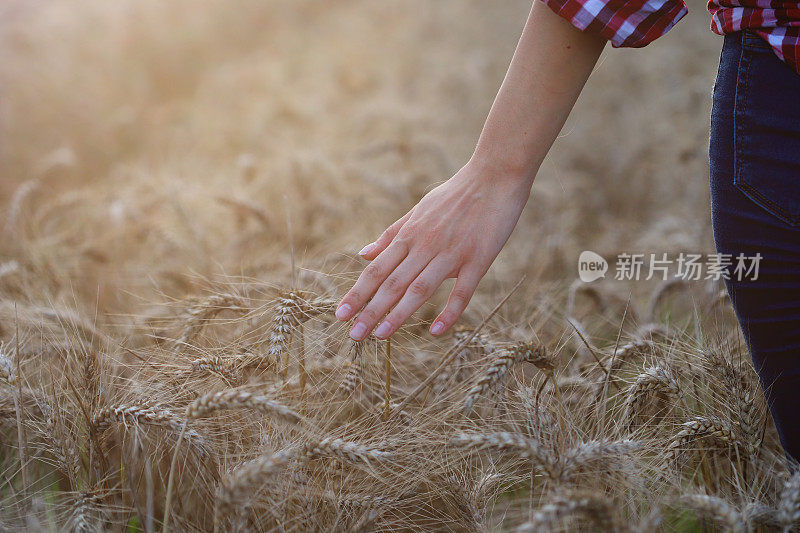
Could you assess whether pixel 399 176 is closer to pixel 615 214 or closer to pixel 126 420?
pixel 615 214

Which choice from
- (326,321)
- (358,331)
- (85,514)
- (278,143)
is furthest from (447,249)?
(278,143)

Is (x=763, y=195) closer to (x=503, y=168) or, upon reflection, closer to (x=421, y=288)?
(x=503, y=168)

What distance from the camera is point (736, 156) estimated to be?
86 centimetres

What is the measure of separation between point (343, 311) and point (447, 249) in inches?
8.3

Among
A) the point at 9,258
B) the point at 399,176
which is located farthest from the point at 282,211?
the point at 9,258

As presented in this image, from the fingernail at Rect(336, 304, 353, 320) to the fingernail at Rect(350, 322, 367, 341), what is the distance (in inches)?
1.2

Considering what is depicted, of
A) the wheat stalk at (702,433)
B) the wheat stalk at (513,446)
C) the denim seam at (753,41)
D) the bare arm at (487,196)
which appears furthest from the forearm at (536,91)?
the wheat stalk at (702,433)

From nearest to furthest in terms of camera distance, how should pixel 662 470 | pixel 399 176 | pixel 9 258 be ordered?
pixel 662 470
pixel 9 258
pixel 399 176

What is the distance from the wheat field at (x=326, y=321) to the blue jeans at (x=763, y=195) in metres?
0.19

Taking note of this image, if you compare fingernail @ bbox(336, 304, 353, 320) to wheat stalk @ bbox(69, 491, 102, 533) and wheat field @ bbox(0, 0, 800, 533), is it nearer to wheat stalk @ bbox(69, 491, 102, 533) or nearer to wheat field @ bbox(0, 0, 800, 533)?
wheat field @ bbox(0, 0, 800, 533)

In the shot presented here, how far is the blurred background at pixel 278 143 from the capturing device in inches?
85.6

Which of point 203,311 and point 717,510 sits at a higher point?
point 717,510

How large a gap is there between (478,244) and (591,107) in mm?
4122

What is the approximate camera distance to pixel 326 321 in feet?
3.87
